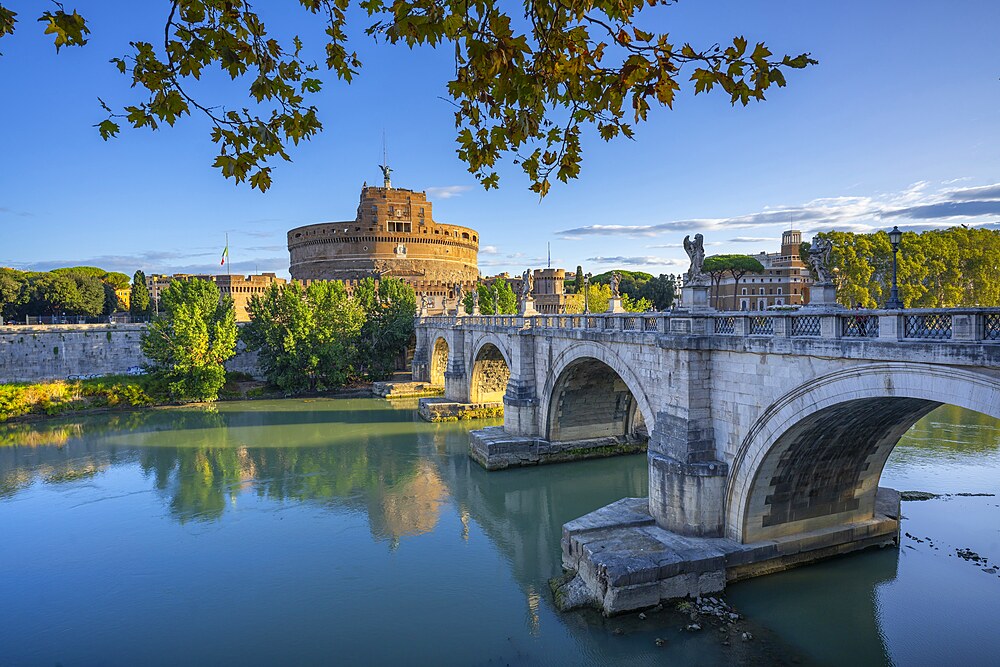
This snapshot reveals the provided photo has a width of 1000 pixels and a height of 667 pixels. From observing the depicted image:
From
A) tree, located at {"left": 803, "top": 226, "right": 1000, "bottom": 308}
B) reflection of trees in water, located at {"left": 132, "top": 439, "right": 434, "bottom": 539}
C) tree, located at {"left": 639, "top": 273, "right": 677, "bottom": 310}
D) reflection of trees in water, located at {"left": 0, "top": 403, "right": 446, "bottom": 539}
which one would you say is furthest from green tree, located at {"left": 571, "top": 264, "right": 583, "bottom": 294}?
reflection of trees in water, located at {"left": 132, "top": 439, "right": 434, "bottom": 539}

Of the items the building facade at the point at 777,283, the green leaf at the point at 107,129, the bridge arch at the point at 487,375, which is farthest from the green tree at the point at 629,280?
the green leaf at the point at 107,129

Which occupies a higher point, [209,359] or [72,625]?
[209,359]

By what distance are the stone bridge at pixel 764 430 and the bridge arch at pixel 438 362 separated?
2344cm

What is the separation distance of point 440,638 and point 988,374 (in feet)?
29.3

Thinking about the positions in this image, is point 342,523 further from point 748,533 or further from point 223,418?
point 223,418

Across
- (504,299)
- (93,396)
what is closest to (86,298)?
(93,396)

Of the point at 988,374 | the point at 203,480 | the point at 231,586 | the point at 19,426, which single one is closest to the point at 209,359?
the point at 19,426

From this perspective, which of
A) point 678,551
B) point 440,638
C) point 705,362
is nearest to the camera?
point 440,638

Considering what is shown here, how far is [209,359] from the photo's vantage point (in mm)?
34500

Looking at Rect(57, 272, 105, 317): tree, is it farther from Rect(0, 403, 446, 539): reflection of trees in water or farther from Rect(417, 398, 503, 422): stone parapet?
Rect(417, 398, 503, 422): stone parapet

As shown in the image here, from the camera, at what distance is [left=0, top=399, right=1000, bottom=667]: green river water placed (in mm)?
9891

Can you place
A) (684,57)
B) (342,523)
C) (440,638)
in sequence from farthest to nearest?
(342,523), (440,638), (684,57)

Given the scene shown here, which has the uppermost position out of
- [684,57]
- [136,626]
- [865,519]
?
[684,57]

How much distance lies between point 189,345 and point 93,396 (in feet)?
18.0
